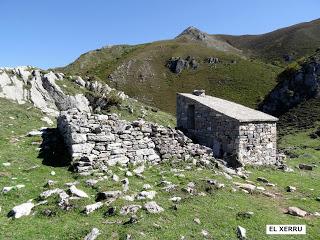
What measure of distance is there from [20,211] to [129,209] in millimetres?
3500

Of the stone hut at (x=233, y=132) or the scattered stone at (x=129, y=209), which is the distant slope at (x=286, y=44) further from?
the scattered stone at (x=129, y=209)

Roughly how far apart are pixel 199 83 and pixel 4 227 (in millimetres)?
98285

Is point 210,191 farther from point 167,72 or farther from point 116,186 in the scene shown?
point 167,72

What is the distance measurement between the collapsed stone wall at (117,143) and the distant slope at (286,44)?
132m

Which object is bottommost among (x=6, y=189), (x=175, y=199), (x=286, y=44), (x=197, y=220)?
(x=197, y=220)

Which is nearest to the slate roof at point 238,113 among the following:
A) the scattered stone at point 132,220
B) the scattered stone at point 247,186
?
the scattered stone at point 247,186

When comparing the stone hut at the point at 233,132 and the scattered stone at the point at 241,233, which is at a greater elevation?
the stone hut at the point at 233,132

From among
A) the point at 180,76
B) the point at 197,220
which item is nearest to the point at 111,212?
the point at 197,220

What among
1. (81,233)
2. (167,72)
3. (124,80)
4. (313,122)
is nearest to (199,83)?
(167,72)

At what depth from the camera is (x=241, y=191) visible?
16.6m

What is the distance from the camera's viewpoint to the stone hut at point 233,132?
22312 millimetres

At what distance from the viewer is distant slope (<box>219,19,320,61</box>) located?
148 metres

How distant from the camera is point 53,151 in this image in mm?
19172

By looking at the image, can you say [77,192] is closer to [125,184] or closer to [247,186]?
[125,184]
